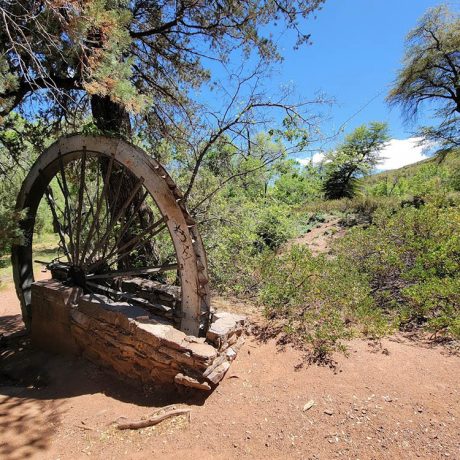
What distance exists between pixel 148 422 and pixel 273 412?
1.06 m

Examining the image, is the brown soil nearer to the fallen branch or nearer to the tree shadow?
the tree shadow

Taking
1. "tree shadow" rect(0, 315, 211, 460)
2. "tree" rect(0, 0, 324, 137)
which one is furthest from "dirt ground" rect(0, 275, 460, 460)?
"tree" rect(0, 0, 324, 137)

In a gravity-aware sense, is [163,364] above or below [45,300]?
below

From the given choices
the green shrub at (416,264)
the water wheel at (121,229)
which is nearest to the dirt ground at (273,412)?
the green shrub at (416,264)

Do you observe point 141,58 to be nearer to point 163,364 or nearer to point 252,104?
point 252,104

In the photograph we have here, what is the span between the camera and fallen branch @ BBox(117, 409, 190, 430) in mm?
2834

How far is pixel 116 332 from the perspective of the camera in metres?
3.76

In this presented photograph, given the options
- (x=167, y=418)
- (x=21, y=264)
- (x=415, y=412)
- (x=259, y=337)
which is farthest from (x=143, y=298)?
(x=415, y=412)

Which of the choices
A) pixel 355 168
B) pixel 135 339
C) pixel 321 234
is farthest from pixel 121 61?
pixel 355 168

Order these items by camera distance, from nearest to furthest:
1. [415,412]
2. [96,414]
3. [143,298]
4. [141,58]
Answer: [415,412], [96,414], [143,298], [141,58]

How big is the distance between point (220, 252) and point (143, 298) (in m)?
2.01

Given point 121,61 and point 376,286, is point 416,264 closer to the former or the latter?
point 376,286

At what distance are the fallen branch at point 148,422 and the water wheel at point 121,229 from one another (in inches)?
38.2

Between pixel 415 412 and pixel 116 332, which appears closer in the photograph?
pixel 415 412
